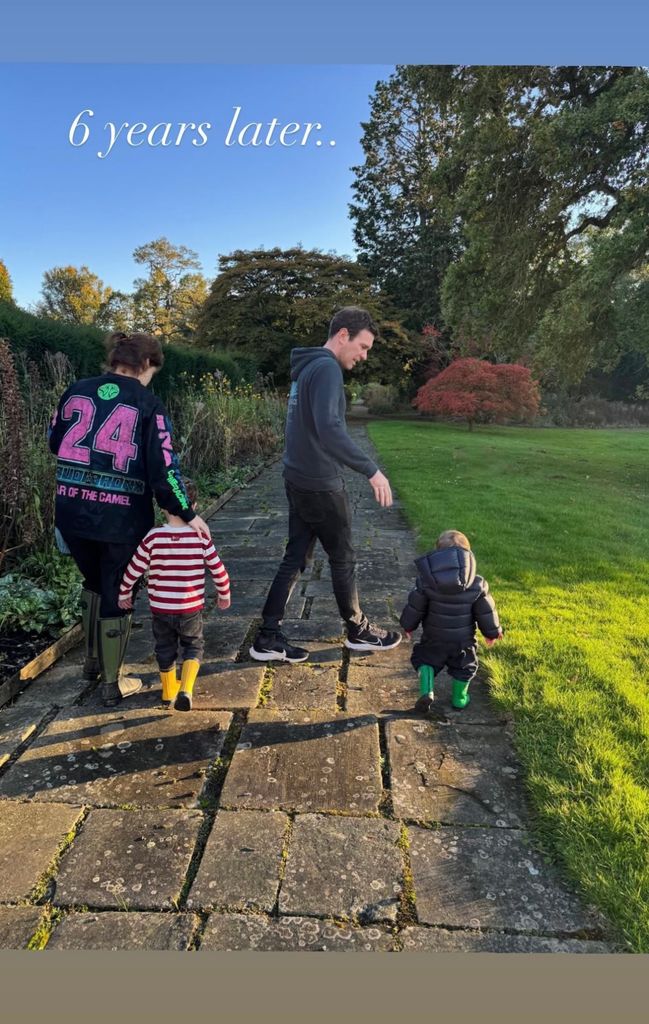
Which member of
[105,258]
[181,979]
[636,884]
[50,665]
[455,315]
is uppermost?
[455,315]

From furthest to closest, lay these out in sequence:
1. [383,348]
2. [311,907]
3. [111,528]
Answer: [383,348] < [111,528] < [311,907]

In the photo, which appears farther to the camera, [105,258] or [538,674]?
[105,258]

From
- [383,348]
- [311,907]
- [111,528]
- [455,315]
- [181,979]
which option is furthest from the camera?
[383,348]

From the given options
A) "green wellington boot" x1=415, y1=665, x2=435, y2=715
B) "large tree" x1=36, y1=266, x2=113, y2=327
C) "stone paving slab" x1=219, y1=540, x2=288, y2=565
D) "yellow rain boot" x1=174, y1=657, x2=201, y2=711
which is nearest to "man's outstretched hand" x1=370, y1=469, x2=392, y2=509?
"green wellington boot" x1=415, y1=665, x2=435, y2=715

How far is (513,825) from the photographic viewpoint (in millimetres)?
1884

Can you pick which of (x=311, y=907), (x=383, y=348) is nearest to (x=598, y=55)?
(x=311, y=907)

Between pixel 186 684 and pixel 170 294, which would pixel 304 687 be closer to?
pixel 186 684

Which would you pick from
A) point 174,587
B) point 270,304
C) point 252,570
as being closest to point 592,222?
point 270,304

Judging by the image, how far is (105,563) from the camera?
2.63 metres

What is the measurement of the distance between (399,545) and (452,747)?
10.3 ft

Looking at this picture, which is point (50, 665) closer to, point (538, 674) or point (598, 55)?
Answer: point (538, 674)

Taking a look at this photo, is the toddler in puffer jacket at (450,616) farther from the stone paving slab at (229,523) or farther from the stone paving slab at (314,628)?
the stone paving slab at (229,523)

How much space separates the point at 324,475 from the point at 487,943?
190cm

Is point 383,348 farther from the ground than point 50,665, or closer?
farther from the ground
